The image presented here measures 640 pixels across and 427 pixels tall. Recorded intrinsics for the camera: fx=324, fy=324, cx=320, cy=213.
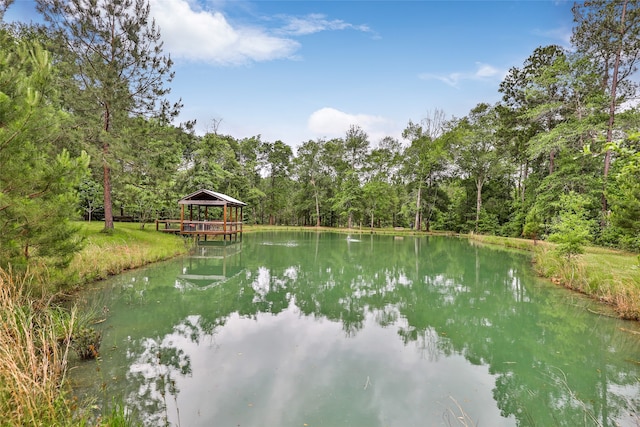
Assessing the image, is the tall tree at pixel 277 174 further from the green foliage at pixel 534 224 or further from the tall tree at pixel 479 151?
the green foliage at pixel 534 224

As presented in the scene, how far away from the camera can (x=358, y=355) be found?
5898mm

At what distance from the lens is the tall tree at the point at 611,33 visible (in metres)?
16.5

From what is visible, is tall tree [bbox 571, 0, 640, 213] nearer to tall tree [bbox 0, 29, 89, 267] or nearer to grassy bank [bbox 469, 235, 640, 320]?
grassy bank [bbox 469, 235, 640, 320]

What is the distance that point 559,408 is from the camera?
14.0ft

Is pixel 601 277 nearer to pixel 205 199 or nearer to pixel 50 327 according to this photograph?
pixel 50 327

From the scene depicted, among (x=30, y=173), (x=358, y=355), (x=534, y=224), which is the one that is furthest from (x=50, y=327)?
(x=534, y=224)

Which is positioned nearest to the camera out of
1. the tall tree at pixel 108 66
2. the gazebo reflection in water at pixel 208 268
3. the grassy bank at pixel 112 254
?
the grassy bank at pixel 112 254

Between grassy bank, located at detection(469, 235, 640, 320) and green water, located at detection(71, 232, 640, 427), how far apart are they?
523 mm

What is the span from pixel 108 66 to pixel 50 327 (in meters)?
14.2

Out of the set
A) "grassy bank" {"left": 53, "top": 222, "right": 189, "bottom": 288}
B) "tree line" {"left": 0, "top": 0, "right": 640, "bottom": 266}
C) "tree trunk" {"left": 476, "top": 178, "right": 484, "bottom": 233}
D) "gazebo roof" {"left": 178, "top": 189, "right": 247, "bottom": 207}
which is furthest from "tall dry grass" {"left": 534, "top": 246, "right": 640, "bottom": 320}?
"tree trunk" {"left": 476, "top": 178, "right": 484, "bottom": 233}

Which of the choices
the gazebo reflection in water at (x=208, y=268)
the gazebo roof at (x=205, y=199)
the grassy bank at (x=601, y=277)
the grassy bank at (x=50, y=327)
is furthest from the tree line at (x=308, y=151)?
the gazebo reflection in water at (x=208, y=268)

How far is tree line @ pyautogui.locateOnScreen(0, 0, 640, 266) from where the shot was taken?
541 centimetres

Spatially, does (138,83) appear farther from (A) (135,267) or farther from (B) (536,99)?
(B) (536,99)

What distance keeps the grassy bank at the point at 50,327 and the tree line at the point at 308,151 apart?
0.72 m
